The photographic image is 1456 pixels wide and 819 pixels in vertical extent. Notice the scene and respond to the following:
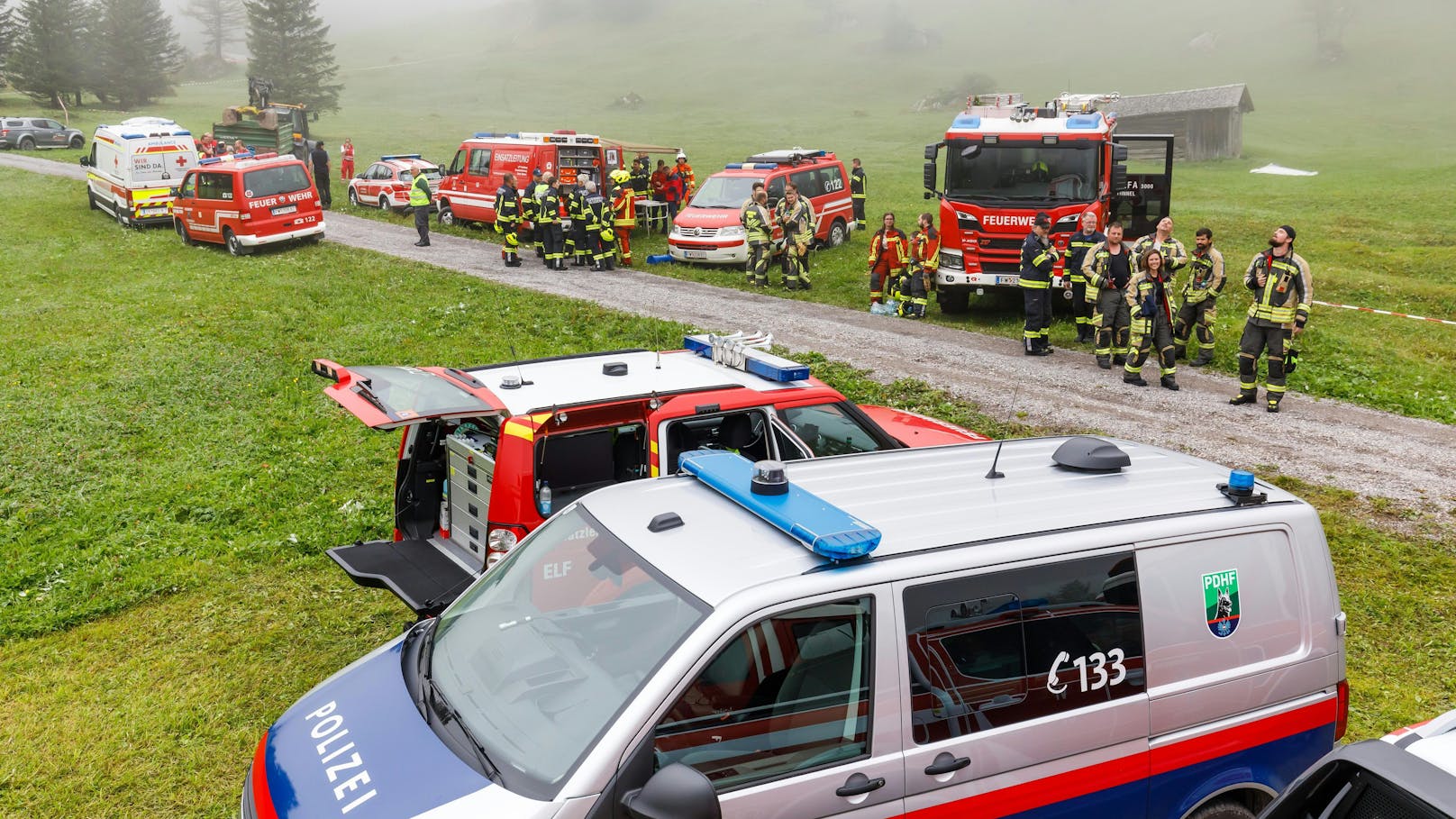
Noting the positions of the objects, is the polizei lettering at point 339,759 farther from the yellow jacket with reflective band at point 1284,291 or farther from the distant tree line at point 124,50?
the distant tree line at point 124,50

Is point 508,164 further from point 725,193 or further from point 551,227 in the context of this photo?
point 725,193

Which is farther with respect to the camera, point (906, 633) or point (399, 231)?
point (399, 231)

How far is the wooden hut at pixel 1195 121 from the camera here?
154 feet

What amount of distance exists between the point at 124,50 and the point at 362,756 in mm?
72954

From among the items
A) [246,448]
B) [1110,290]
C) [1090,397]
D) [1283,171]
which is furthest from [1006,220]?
[1283,171]

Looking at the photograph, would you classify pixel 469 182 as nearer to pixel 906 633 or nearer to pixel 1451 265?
pixel 1451 265

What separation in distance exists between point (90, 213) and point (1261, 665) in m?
28.5

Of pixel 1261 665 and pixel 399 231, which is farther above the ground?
pixel 399 231

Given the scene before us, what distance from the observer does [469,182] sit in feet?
80.6

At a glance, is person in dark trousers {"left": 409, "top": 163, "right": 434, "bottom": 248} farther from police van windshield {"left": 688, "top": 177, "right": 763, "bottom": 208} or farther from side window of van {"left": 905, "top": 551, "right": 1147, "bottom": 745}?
side window of van {"left": 905, "top": 551, "right": 1147, "bottom": 745}

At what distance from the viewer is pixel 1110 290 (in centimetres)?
1334

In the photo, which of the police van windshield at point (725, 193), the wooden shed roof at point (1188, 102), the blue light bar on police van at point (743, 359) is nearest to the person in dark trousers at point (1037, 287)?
the blue light bar on police van at point (743, 359)

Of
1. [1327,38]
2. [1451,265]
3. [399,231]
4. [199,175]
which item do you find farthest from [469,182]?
[1327,38]

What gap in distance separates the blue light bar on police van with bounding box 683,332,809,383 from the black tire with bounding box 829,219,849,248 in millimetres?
15426
